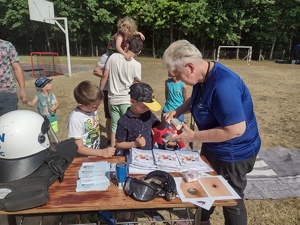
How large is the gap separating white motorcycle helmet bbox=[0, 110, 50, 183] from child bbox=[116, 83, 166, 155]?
91cm

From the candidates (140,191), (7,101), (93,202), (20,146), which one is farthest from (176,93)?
(20,146)

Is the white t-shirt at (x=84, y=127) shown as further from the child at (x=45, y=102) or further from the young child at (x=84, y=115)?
the child at (x=45, y=102)

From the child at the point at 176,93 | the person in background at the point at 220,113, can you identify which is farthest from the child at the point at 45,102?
the person in background at the point at 220,113

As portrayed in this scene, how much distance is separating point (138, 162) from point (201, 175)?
0.51 m

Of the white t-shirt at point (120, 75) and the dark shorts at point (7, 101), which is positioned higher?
the white t-shirt at point (120, 75)

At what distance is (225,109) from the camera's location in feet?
5.69

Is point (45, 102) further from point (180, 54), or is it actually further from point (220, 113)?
point (220, 113)

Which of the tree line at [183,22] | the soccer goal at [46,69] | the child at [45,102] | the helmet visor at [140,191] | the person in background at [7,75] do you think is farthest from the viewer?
the tree line at [183,22]

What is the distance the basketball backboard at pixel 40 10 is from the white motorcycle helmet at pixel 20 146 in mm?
15160

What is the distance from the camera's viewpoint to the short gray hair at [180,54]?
1810 mm

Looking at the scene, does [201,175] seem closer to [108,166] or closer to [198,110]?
[198,110]

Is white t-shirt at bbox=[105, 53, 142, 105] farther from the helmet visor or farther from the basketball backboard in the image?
the basketball backboard

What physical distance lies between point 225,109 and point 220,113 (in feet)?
0.18

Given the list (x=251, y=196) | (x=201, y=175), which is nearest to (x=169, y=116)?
(x=201, y=175)
